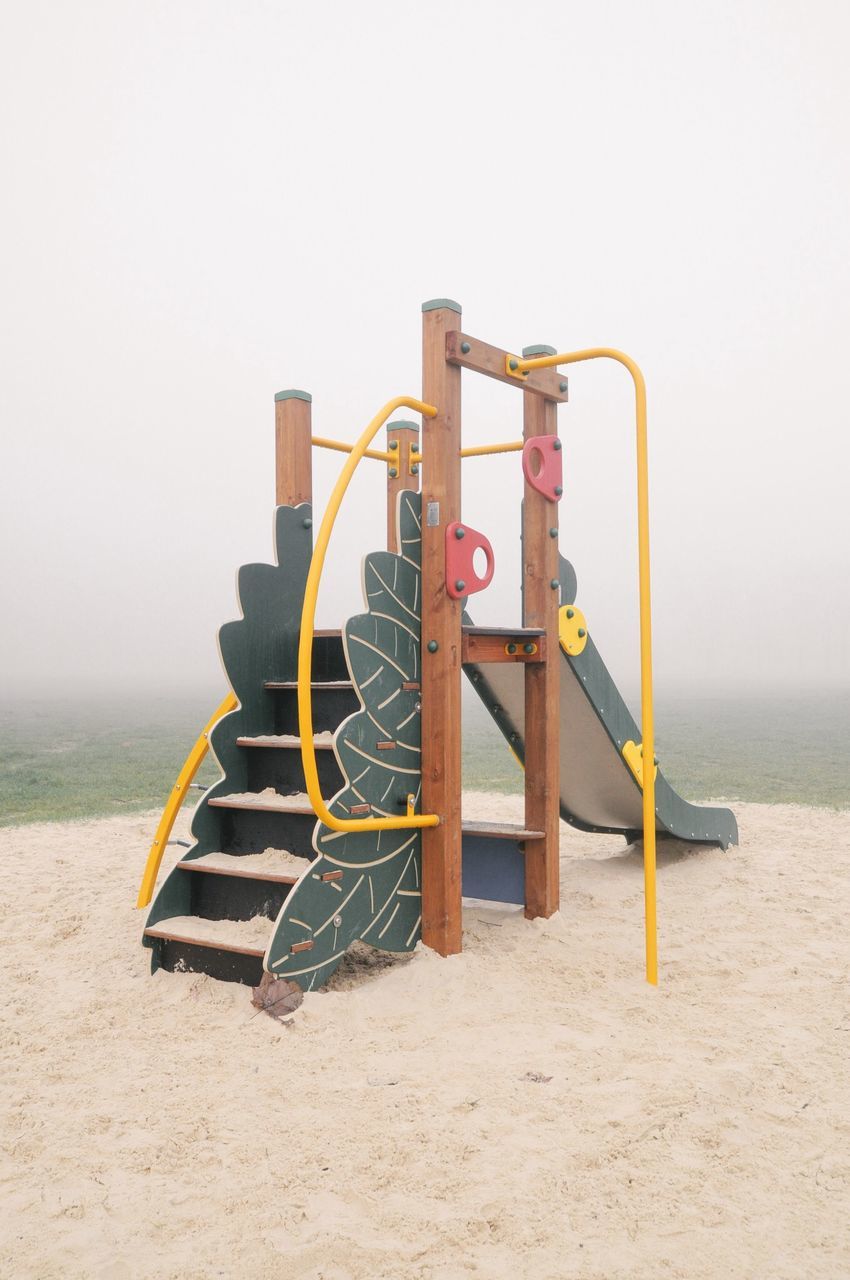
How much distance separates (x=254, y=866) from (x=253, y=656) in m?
0.94

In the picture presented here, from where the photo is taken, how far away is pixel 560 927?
479 cm

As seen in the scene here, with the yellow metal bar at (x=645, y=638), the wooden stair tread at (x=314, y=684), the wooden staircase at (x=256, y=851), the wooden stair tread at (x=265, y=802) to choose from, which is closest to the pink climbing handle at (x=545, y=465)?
the yellow metal bar at (x=645, y=638)

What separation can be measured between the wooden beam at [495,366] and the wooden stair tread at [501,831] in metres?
2.06

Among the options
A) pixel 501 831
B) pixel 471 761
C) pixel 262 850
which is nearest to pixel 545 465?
pixel 501 831

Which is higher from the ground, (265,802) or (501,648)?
(501,648)

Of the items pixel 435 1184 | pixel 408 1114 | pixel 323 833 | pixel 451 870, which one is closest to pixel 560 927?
pixel 451 870

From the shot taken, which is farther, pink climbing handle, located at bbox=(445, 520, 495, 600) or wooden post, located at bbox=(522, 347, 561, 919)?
wooden post, located at bbox=(522, 347, 561, 919)

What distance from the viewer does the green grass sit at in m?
10.3

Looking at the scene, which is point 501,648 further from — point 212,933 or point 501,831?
point 212,933

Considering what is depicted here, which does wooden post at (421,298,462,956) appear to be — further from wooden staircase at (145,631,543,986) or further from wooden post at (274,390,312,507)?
wooden post at (274,390,312,507)

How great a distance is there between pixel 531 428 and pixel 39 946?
3.33m

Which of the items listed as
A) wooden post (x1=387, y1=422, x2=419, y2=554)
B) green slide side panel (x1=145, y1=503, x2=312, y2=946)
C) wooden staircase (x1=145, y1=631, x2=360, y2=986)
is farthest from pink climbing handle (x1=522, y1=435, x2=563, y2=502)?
wooden staircase (x1=145, y1=631, x2=360, y2=986)

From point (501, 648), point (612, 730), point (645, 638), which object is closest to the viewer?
point (645, 638)

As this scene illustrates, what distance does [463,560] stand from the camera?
4332mm
